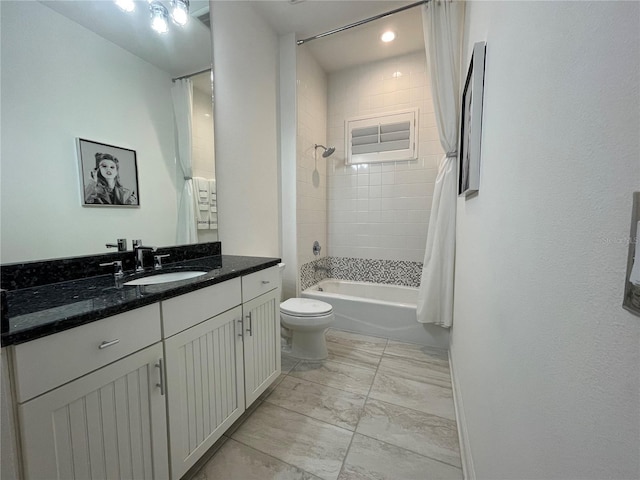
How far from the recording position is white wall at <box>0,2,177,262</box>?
99 centimetres

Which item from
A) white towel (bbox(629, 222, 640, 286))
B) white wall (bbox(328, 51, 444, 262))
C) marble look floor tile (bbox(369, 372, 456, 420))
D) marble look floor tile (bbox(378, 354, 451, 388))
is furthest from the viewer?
white wall (bbox(328, 51, 444, 262))

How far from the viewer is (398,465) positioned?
3.95 ft

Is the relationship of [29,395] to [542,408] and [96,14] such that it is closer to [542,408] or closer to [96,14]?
[542,408]

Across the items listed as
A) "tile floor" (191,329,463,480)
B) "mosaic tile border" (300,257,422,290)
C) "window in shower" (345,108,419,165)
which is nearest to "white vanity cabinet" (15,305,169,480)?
"tile floor" (191,329,463,480)

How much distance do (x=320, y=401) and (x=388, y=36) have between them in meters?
3.10

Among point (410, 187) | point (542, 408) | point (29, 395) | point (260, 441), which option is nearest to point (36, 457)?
point (29, 395)

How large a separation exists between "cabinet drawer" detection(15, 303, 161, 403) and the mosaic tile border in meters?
1.86

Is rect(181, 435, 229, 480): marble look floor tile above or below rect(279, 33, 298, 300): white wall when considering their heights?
below

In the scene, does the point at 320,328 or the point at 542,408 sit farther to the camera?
the point at 320,328

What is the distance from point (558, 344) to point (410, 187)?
254 centimetres

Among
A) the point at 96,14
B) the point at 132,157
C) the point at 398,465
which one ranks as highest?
the point at 96,14

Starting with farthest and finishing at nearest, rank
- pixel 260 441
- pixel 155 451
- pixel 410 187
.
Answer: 1. pixel 410 187
2. pixel 260 441
3. pixel 155 451

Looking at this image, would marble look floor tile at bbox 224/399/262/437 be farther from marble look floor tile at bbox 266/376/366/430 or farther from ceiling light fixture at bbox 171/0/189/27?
ceiling light fixture at bbox 171/0/189/27

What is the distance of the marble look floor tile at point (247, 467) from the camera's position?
1156 mm
